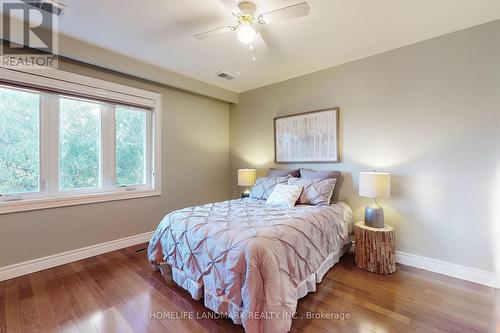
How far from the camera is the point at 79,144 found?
2.76m

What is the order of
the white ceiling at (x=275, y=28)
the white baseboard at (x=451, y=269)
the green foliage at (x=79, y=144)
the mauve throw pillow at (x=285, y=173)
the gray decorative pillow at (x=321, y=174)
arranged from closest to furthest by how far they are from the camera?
the white ceiling at (x=275, y=28), the white baseboard at (x=451, y=269), the green foliage at (x=79, y=144), the gray decorative pillow at (x=321, y=174), the mauve throw pillow at (x=285, y=173)

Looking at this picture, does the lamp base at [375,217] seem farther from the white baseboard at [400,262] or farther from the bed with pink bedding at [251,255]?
the white baseboard at [400,262]

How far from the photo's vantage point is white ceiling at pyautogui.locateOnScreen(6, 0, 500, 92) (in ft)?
6.41

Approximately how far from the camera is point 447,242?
2.35 metres

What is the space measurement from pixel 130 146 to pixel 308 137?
261 centimetres

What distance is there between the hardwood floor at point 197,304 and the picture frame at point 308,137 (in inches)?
60.6

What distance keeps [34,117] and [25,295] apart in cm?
178

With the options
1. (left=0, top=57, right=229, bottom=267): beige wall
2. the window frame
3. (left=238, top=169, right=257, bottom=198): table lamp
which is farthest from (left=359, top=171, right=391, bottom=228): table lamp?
the window frame

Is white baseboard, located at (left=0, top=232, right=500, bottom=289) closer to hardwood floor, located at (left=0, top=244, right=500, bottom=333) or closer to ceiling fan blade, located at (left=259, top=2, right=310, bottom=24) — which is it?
hardwood floor, located at (left=0, top=244, right=500, bottom=333)

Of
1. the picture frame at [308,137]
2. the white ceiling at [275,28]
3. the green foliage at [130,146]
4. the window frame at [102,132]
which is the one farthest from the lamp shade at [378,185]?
the green foliage at [130,146]

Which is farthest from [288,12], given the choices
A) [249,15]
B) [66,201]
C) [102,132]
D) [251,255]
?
[66,201]

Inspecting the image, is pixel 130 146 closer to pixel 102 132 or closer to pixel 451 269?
pixel 102 132

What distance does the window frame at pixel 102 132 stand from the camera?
2.36 m

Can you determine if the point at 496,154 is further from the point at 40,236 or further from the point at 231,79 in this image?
the point at 40,236
